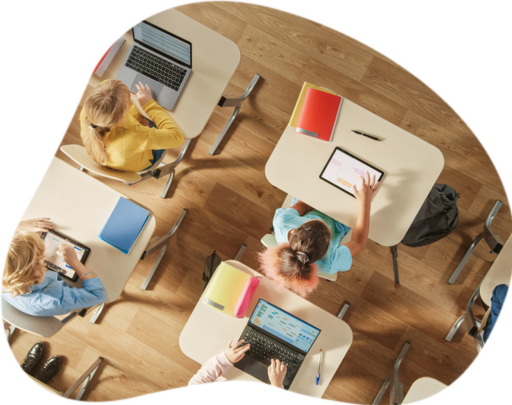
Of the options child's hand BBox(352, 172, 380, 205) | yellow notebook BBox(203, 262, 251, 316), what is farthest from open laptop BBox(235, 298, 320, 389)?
child's hand BBox(352, 172, 380, 205)

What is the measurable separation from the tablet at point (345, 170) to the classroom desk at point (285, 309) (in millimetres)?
593

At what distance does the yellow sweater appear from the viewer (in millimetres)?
1559

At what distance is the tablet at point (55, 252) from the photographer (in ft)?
5.47

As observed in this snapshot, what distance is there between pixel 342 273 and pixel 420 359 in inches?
30.2

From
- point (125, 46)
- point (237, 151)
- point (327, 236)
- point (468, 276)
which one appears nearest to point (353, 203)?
point (327, 236)

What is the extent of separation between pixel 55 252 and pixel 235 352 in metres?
1.03

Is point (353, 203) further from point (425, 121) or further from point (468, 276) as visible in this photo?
point (468, 276)

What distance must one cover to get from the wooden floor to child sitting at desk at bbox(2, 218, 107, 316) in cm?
70

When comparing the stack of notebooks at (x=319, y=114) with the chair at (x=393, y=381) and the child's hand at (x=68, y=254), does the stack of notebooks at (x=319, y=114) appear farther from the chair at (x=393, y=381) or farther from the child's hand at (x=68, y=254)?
the chair at (x=393, y=381)

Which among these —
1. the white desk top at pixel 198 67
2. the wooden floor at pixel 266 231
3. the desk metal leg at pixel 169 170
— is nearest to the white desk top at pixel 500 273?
the wooden floor at pixel 266 231

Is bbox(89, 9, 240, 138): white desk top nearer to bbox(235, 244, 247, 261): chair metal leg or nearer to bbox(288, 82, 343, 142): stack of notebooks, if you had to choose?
bbox(288, 82, 343, 142): stack of notebooks

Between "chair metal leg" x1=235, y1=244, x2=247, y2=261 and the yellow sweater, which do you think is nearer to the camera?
the yellow sweater

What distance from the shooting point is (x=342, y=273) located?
7.45 feet

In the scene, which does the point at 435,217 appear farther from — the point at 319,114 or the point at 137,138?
the point at 137,138
